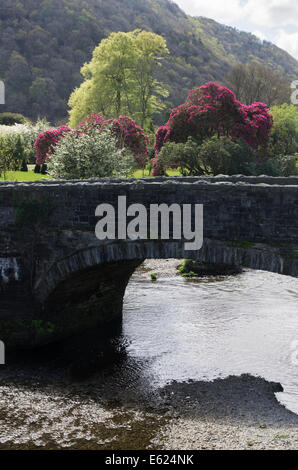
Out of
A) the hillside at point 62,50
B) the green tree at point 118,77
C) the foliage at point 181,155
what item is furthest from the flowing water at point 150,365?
the hillside at point 62,50

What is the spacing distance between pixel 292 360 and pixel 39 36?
10346cm

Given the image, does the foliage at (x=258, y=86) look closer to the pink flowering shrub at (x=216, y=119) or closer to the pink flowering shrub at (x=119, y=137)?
the pink flowering shrub at (x=216, y=119)

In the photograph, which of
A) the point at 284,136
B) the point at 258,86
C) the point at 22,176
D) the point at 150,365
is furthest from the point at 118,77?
the point at 150,365

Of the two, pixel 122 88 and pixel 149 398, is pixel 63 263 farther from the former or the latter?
pixel 122 88

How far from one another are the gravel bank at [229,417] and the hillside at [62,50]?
7523 centimetres

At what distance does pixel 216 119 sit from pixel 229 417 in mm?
23903

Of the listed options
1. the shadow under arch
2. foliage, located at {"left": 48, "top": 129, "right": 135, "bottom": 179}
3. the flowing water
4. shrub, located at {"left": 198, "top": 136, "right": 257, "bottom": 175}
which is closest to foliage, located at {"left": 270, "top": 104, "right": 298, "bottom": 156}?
shrub, located at {"left": 198, "top": 136, "right": 257, "bottom": 175}

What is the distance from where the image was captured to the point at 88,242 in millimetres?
14180

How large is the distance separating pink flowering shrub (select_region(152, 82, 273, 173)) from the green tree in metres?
15.2

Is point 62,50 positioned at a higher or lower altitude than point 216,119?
higher

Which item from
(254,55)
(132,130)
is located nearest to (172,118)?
(132,130)

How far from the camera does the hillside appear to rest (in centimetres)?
9494

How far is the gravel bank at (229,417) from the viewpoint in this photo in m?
10.7

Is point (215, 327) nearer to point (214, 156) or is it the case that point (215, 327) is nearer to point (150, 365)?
point (150, 365)
